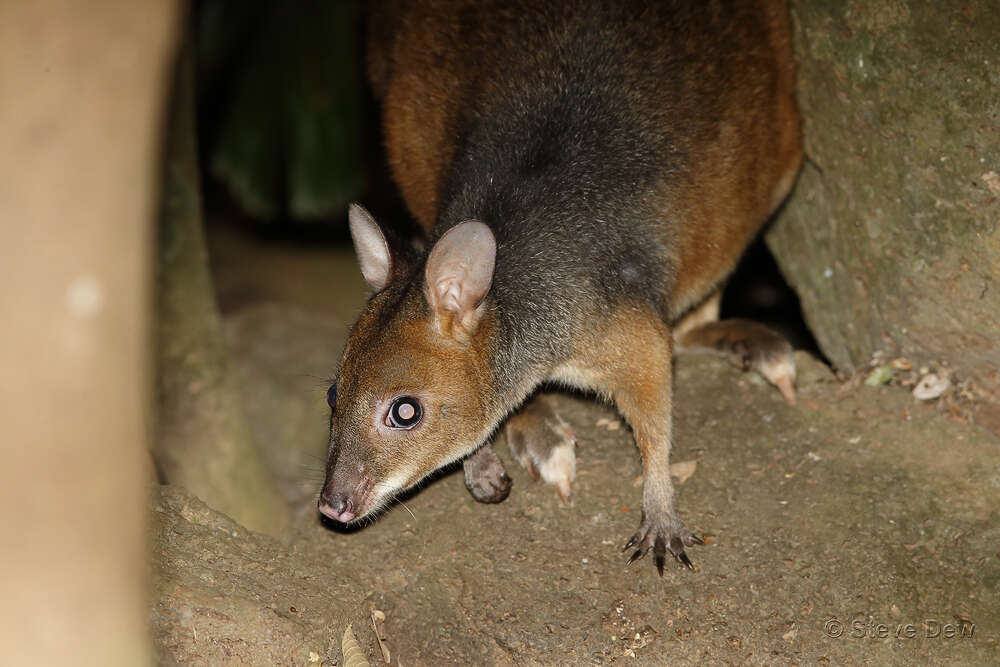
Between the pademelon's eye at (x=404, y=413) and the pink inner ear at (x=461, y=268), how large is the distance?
1.13ft

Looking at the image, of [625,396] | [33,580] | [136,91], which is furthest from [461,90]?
[33,580]

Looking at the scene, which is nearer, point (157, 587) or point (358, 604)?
point (157, 587)

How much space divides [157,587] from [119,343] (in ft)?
5.31

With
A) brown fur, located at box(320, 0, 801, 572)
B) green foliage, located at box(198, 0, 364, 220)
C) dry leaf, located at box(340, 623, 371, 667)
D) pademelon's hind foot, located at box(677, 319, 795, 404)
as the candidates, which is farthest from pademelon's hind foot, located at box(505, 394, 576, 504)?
green foliage, located at box(198, 0, 364, 220)

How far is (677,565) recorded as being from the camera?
414 cm

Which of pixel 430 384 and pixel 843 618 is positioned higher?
pixel 430 384

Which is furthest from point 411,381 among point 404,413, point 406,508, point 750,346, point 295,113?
point 295,113

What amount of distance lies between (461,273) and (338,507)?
92 centimetres

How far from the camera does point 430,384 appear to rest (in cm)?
394

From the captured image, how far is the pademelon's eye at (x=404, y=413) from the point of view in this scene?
12.8ft

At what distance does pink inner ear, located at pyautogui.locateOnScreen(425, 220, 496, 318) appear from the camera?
12.4ft

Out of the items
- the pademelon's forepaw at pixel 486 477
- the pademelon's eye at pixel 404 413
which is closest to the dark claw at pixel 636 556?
the pademelon's forepaw at pixel 486 477

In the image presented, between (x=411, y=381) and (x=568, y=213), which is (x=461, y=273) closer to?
(x=411, y=381)

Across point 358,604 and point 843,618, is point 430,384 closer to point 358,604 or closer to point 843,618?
point 358,604
